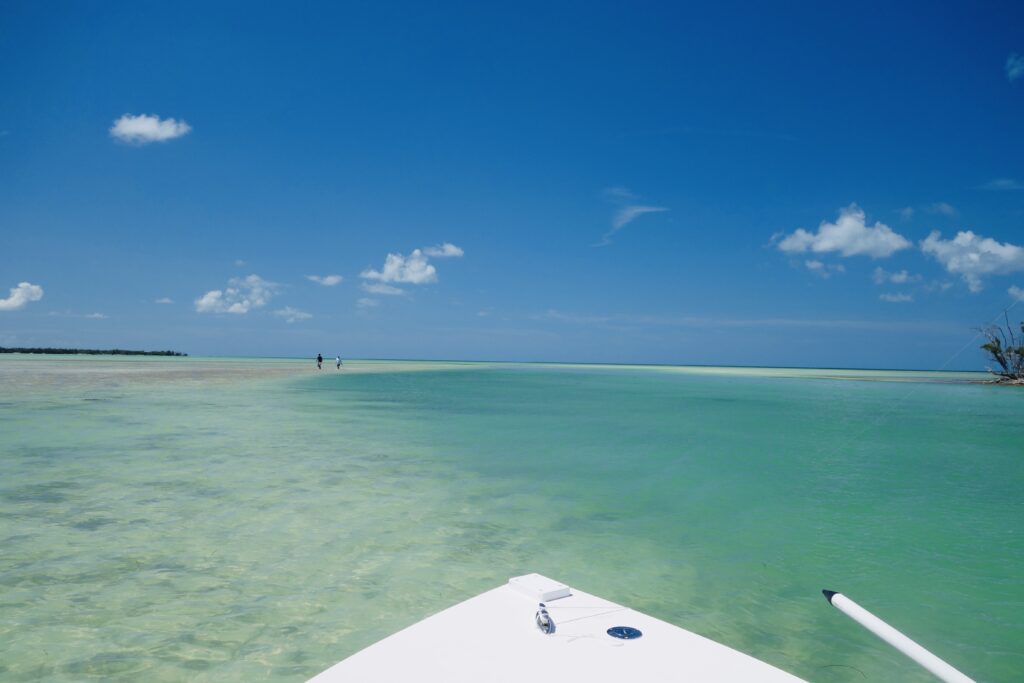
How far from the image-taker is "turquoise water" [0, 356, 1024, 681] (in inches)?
192

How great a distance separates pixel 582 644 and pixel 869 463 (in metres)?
13.6

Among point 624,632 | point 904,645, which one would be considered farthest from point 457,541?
point 904,645

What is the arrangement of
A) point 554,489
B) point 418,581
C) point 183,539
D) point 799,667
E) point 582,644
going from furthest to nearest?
point 554,489
point 183,539
point 418,581
point 799,667
point 582,644

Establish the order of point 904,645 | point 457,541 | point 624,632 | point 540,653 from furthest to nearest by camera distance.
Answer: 1. point 457,541
2. point 624,632
3. point 540,653
4. point 904,645

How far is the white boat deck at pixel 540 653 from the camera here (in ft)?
9.25

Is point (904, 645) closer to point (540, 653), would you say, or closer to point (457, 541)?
point (540, 653)

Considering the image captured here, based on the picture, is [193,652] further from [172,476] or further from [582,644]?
[172,476]

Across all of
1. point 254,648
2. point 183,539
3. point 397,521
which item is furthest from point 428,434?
point 254,648

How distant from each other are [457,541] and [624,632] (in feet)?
15.0

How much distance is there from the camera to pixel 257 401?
26.8 meters

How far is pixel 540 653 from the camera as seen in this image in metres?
3.04

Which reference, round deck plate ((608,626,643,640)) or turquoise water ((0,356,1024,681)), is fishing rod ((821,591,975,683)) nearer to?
round deck plate ((608,626,643,640))

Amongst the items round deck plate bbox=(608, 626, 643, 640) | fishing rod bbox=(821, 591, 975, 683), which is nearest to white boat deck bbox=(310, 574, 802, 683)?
round deck plate bbox=(608, 626, 643, 640)

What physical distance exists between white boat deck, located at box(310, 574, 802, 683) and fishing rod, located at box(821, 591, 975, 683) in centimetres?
43
